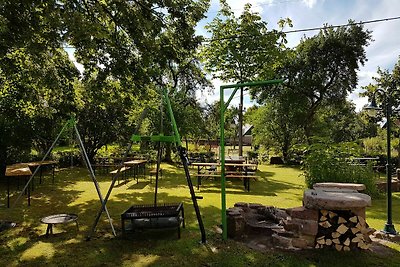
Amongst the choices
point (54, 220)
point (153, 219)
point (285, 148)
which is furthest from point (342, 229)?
point (285, 148)

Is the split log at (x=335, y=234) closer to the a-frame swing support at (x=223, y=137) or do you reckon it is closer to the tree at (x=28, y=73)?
the a-frame swing support at (x=223, y=137)

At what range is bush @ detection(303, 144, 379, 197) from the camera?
8688 millimetres

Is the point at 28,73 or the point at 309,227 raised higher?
the point at 28,73

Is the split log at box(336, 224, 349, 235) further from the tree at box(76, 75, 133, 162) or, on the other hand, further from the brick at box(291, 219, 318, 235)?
the tree at box(76, 75, 133, 162)

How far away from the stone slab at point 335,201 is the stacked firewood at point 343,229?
17cm

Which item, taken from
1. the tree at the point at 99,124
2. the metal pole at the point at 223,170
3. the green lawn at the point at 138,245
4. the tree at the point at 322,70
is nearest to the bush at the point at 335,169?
the green lawn at the point at 138,245

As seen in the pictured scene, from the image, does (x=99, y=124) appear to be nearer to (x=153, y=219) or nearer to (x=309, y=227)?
(x=153, y=219)

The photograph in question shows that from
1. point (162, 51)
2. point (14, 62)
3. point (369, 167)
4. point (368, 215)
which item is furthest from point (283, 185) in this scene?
point (14, 62)

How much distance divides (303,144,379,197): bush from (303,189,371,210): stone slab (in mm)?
4180

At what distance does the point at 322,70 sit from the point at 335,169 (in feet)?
43.0

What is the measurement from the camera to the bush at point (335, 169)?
8.69m

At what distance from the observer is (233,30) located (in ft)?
47.2

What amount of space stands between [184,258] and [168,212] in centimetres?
108

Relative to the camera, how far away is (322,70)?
66.1ft
